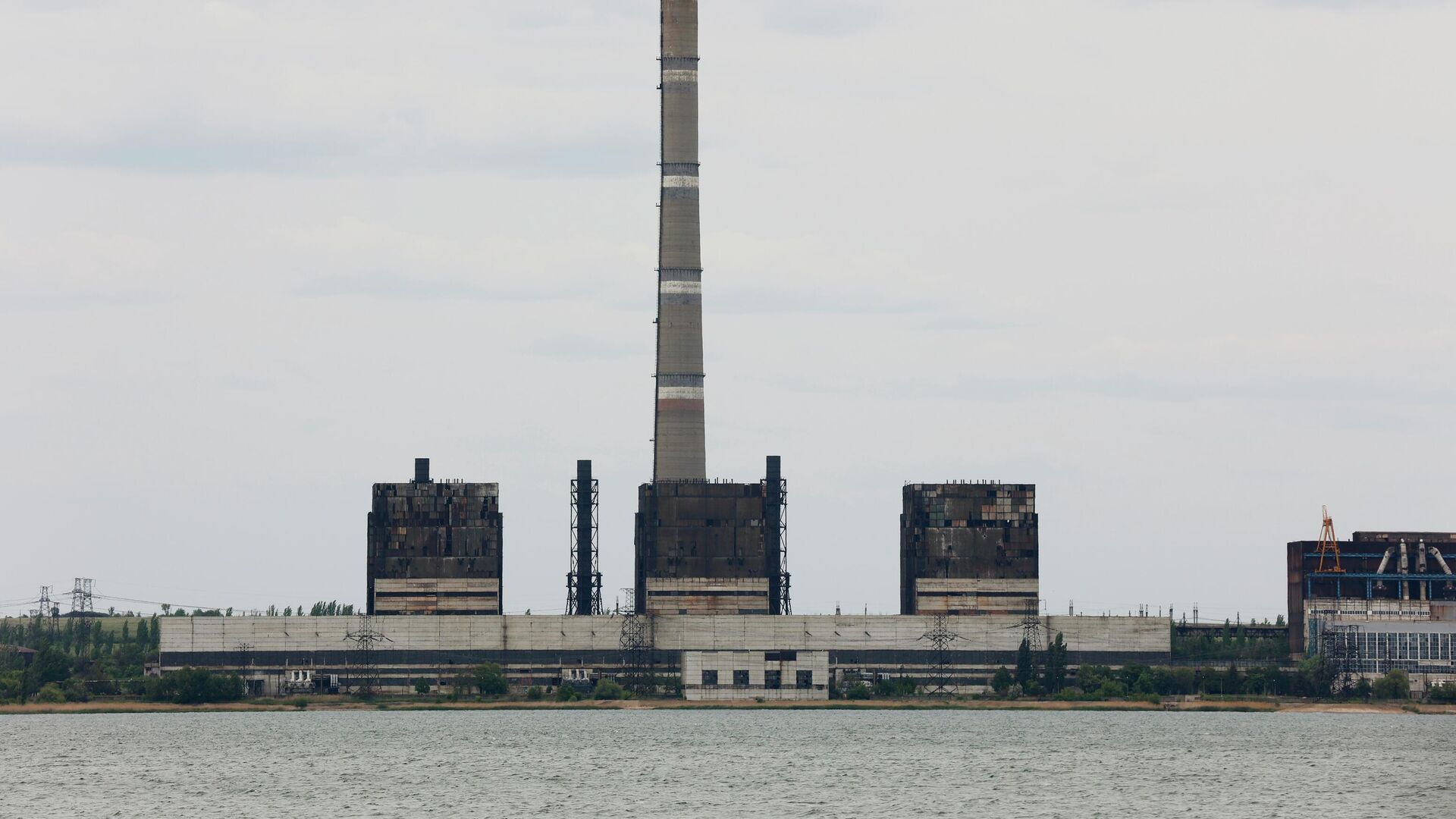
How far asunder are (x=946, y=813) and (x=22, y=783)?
51.6 metres

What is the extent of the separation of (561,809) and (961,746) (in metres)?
54.1

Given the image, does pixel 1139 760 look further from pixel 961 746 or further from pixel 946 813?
pixel 946 813

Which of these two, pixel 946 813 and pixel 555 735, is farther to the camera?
pixel 555 735

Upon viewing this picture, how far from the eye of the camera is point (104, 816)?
11462 cm

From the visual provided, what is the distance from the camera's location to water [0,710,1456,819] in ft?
391

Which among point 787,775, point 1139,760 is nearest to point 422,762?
point 787,775

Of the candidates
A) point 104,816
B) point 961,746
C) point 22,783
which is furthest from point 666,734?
point 104,816

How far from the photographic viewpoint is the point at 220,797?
125 metres

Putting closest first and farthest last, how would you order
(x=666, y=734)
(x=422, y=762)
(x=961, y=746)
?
1. (x=422, y=762)
2. (x=961, y=746)
3. (x=666, y=734)

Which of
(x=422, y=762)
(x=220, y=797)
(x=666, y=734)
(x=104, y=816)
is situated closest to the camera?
(x=104, y=816)

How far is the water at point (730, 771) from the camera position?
391 ft

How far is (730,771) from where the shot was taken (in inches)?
5536

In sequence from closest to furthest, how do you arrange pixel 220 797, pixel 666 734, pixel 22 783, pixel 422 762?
pixel 220 797, pixel 22 783, pixel 422 762, pixel 666 734

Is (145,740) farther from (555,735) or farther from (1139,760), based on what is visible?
(1139,760)
